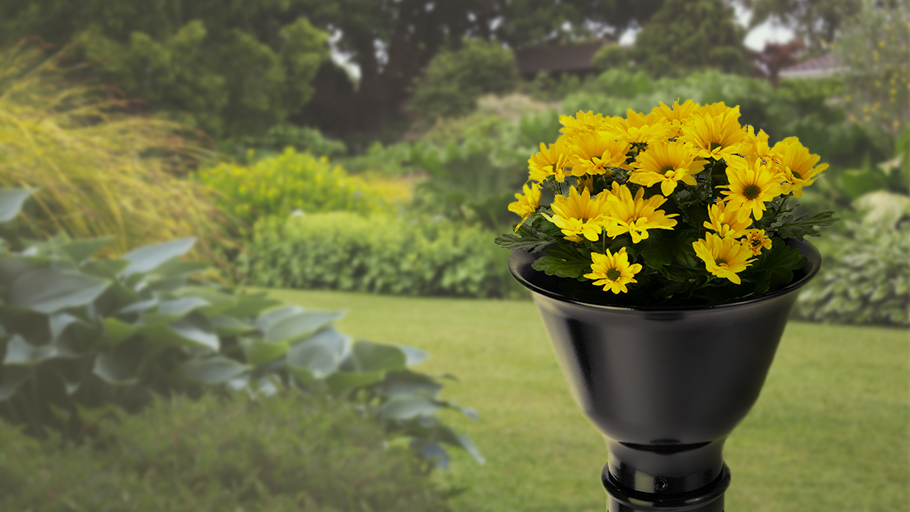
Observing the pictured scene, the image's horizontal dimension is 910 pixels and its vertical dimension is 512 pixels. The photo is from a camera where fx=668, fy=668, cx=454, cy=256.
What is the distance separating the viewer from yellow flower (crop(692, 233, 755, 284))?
18.7 inches

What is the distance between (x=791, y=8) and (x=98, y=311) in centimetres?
1339

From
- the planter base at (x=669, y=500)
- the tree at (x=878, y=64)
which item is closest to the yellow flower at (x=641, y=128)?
the planter base at (x=669, y=500)

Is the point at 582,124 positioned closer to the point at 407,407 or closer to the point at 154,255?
the point at 407,407

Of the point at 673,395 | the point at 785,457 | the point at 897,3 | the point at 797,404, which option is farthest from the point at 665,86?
the point at 673,395

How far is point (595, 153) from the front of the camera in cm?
54

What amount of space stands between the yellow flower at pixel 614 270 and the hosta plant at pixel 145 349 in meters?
1.54

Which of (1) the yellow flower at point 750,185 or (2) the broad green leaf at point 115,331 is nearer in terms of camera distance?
(1) the yellow flower at point 750,185

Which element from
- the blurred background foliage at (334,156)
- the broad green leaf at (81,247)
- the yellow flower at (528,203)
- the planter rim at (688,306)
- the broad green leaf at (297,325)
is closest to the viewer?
the planter rim at (688,306)

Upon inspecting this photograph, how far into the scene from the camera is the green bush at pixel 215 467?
4.89ft

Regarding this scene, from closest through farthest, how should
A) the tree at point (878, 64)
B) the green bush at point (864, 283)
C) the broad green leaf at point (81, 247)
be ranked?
the broad green leaf at point (81, 247) < the green bush at point (864, 283) < the tree at point (878, 64)

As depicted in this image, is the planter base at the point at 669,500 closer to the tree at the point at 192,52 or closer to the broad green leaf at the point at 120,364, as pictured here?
the broad green leaf at the point at 120,364

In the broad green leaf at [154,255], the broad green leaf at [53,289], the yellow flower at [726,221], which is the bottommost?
the broad green leaf at [154,255]

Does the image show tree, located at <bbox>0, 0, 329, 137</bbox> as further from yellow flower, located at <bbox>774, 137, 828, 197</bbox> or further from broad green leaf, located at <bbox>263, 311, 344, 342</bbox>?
yellow flower, located at <bbox>774, 137, 828, 197</bbox>

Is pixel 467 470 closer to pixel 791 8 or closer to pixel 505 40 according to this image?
pixel 505 40
